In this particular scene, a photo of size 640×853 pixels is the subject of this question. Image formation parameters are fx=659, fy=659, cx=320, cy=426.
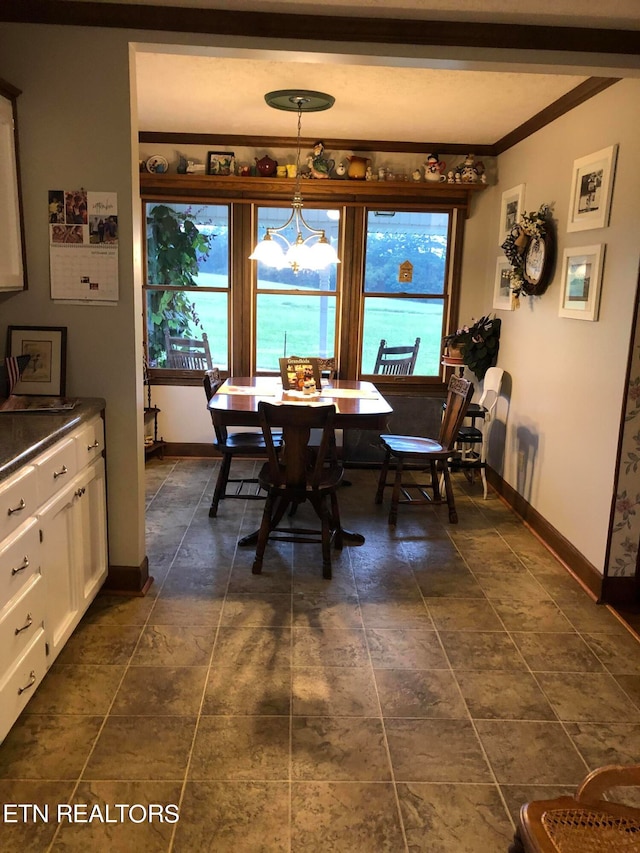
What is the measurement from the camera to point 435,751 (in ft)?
6.71

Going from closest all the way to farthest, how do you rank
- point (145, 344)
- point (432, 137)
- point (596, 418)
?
point (596, 418)
point (432, 137)
point (145, 344)

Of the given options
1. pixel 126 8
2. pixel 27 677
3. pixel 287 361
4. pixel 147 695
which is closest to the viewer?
pixel 27 677

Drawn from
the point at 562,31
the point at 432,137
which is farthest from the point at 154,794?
the point at 432,137

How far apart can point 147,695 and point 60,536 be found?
625 mm

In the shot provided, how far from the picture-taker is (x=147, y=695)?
2.26m

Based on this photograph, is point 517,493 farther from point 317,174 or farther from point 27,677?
point 27,677

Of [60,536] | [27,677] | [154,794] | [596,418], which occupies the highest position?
[596,418]

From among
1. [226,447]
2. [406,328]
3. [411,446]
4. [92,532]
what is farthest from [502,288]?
[92,532]

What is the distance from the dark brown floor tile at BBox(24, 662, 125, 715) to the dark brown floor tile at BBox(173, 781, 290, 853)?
1.72 ft

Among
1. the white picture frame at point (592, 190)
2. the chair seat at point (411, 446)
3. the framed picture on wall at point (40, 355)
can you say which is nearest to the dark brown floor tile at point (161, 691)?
the framed picture on wall at point (40, 355)

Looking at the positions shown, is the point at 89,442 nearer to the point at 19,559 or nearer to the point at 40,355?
the point at 40,355

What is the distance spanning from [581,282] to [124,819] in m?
3.01

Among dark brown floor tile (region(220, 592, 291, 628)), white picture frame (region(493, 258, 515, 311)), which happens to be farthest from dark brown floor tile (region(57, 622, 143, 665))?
white picture frame (region(493, 258, 515, 311))

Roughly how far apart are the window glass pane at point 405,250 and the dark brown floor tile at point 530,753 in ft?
12.0
